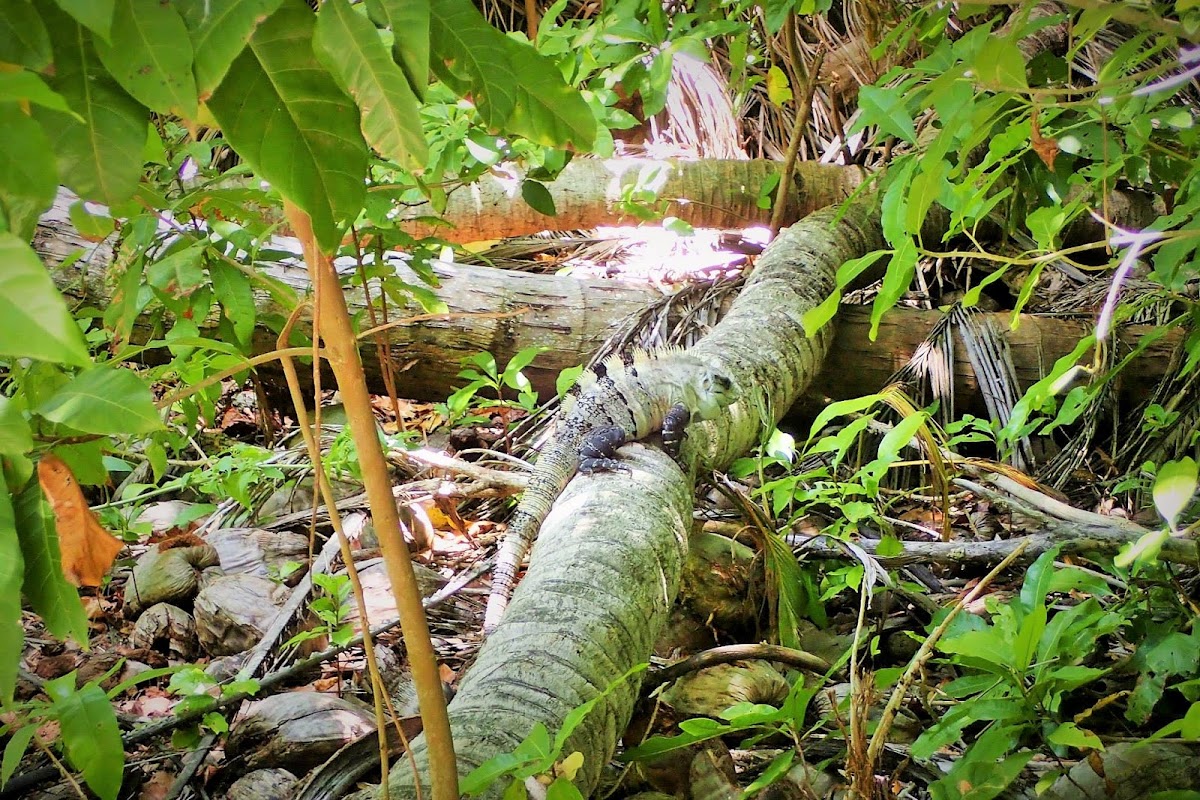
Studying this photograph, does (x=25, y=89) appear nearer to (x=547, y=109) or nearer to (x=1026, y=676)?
(x=547, y=109)

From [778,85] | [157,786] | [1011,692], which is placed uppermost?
[778,85]

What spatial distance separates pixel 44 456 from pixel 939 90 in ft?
3.95

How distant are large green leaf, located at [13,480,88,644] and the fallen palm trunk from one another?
0.68 m

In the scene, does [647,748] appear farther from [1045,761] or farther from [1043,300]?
[1043,300]

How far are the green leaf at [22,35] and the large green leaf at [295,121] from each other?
14cm

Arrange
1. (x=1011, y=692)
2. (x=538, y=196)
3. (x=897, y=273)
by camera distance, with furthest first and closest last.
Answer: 1. (x=538, y=196)
2. (x=1011, y=692)
3. (x=897, y=273)

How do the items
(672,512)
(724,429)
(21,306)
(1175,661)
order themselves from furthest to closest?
(724,429), (672,512), (1175,661), (21,306)

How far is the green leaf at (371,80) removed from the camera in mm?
765

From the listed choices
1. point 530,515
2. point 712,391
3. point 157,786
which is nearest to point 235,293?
point 157,786

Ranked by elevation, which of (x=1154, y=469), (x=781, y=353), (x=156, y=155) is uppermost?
(x=156, y=155)

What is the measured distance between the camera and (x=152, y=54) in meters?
0.73

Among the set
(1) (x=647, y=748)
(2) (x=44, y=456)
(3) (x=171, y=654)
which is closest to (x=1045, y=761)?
(1) (x=647, y=748)

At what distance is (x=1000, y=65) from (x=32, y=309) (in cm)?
109

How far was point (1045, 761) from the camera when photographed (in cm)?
200
